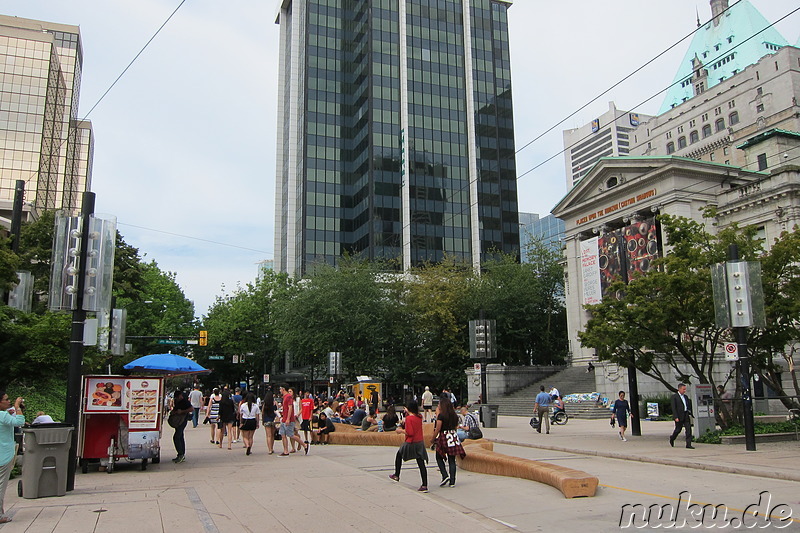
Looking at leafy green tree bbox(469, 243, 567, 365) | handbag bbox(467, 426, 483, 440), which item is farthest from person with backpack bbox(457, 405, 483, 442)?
leafy green tree bbox(469, 243, 567, 365)

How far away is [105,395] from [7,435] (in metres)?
4.54

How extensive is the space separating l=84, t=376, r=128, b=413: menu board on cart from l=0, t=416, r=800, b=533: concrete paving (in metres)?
1.37

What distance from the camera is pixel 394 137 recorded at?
81062 mm

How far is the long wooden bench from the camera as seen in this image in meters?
9.96

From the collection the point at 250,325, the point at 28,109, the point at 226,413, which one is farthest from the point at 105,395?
the point at 28,109

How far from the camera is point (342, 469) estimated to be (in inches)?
546

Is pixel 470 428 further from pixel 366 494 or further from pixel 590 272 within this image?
pixel 590 272

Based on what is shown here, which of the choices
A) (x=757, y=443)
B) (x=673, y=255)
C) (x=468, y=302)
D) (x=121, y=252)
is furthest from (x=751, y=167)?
(x=121, y=252)

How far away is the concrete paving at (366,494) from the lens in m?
8.23

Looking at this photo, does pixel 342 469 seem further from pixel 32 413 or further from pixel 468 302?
pixel 468 302

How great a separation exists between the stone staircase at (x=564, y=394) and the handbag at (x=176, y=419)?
938 inches

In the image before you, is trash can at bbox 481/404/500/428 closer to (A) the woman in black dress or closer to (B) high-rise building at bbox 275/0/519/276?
(A) the woman in black dress

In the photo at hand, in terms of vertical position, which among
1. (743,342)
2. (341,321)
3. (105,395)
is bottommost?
(105,395)

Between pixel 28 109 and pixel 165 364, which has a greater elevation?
pixel 28 109
